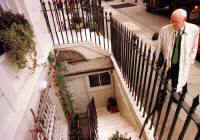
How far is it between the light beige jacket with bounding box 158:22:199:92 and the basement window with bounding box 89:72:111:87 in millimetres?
3228

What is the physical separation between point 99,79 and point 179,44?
3.70 meters

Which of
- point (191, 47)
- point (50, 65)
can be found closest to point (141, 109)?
point (191, 47)

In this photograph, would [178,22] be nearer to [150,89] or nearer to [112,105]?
[150,89]

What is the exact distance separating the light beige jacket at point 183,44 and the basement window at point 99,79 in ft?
10.6

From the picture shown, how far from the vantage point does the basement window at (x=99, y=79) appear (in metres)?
5.39

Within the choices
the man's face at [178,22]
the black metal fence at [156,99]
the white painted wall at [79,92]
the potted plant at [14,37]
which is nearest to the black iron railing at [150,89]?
the black metal fence at [156,99]

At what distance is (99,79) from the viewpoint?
5488mm

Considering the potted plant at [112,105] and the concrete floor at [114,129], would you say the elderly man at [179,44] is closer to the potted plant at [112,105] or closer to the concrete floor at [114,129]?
the concrete floor at [114,129]

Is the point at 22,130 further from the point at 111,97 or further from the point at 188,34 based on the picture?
the point at 111,97

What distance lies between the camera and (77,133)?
481 cm

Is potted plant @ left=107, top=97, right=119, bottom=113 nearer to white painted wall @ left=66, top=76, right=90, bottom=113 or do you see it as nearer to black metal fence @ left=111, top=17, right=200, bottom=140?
white painted wall @ left=66, top=76, right=90, bottom=113

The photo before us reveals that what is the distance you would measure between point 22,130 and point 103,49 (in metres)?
2.83

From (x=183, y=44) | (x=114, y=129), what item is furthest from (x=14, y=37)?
(x=114, y=129)

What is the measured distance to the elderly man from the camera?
199cm
